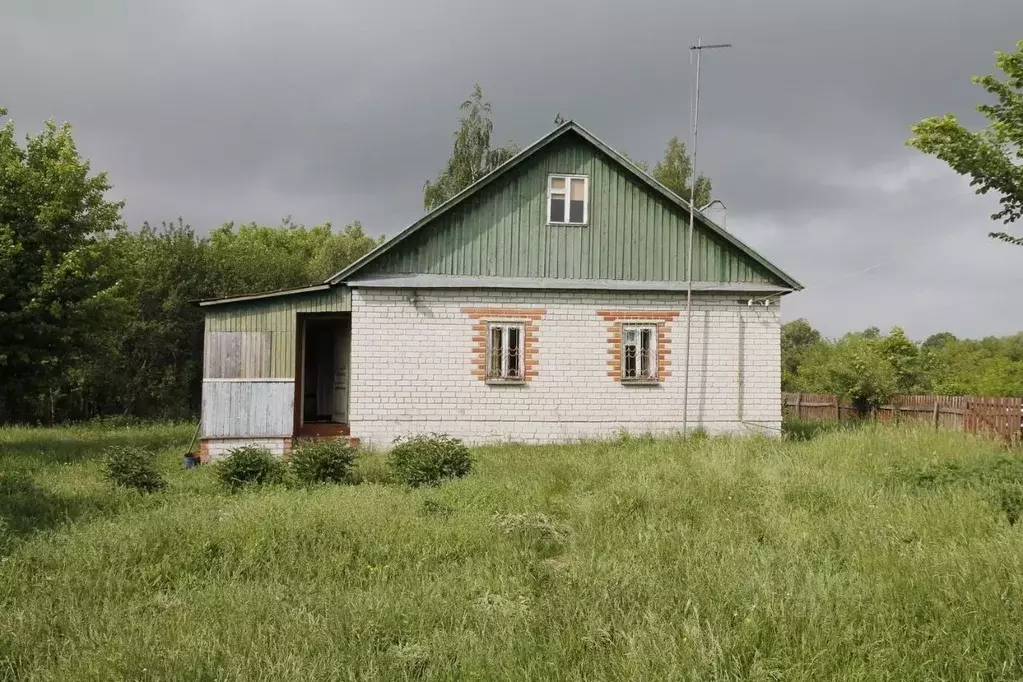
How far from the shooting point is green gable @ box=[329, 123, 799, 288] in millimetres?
15641

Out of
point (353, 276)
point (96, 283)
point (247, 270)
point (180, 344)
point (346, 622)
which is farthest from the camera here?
point (247, 270)

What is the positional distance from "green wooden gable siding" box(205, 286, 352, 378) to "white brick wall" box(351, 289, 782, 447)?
64 cm

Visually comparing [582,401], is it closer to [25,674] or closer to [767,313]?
[767,313]

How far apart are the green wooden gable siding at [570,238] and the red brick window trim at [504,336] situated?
78cm

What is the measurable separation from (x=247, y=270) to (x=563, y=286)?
20.2m

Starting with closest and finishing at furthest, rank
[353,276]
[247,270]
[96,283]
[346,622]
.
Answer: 1. [346,622]
2. [353,276]
3. [96,283]
4. [247,270]

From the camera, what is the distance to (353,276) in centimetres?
1530

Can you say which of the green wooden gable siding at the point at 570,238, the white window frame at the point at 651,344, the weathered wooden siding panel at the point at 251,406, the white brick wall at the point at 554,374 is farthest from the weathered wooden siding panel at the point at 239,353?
the white window frame at the point at 651,344

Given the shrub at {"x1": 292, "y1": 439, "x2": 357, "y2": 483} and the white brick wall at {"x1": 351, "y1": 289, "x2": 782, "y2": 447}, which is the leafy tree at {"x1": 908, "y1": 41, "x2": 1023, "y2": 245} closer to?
the white brick wall at {"x1": 351, "y1": 289, "x2": 782, "y2": 447}

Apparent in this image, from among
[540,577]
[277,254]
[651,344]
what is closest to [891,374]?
[651,344]

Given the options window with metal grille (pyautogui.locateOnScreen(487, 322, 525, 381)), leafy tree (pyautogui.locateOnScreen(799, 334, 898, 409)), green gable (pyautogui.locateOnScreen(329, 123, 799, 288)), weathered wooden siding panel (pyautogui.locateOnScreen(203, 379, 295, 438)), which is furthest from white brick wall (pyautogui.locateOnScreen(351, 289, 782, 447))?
leafy tree (pyautogui.locateOnScreen(799, 334, 898, 409))

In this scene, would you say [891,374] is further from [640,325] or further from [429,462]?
[429,462]

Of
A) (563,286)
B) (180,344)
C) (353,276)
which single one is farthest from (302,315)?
(180,344)

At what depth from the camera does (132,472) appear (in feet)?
34.3
